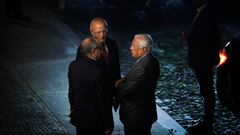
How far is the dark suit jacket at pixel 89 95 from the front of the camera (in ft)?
19.6

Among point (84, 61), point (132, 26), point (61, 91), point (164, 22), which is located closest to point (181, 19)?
point (164, 22)

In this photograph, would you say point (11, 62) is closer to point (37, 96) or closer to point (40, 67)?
point (40, 67)

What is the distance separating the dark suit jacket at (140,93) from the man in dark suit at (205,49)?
68.2 inches

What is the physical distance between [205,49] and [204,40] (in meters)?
0.14

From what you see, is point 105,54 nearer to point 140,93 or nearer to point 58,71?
point 140,93

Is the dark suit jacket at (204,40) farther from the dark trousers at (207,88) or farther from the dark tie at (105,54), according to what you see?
the dark tie at (105,54)

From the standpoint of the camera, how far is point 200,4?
7.83 m

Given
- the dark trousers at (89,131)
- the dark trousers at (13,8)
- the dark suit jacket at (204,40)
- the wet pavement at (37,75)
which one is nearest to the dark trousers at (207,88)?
the dark suit jacket at (204,40)

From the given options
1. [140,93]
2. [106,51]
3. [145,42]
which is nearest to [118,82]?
[140,93]

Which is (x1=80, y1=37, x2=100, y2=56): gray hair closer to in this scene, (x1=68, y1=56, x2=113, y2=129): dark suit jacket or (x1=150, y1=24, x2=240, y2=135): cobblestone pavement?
(x1=68, y1=56, x2=113, y2=129): dark suit jacket

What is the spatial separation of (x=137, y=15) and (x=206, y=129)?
807 centimetres

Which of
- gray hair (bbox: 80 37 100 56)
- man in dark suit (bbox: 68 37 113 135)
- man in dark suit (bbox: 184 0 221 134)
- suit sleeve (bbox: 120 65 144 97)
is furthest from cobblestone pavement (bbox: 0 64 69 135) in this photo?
man in dark suit (bbox: 184 0 221 134)

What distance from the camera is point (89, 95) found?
19.9 ft

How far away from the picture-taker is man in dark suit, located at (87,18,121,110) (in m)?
6.73
